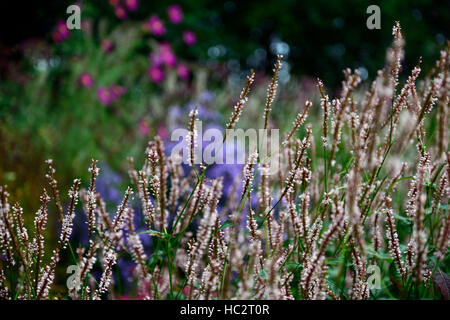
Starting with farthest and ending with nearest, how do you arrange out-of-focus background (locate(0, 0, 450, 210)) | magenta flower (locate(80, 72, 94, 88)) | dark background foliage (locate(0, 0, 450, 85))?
dark background foliage (locate(0, 0, 450, 85)), magenta flower (locate(80, 72, 94, 88)), out-of-focus background (locate(0, 0, 450, 210))

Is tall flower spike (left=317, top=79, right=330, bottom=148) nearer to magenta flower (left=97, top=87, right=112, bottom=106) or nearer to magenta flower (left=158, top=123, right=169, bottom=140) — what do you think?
magenta flower (left=158, top=123, right=169, bottom=140)

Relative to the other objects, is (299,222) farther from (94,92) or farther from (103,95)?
(94,92)

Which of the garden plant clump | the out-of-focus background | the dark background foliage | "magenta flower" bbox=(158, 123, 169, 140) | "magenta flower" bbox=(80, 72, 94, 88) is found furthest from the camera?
the dark background foliage

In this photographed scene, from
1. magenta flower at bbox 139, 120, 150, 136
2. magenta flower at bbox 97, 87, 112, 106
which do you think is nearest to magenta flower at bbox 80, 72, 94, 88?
magenta flower at bbox 97, 87, 112, 106

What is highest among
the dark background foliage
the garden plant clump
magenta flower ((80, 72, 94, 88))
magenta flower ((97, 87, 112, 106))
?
the dark background foliage

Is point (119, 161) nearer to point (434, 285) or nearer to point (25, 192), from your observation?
point (25, 192)

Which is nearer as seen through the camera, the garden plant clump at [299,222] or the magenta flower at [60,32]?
the garden plant clump at [299,222]

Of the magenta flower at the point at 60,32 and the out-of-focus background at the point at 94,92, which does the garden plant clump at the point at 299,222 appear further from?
the magenta flower at the point at 60,32

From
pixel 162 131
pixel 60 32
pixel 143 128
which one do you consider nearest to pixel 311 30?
pixel 162 131

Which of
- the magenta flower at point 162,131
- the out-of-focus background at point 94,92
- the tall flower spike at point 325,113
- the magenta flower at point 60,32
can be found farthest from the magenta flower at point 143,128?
the tall flower spike at point 325,113

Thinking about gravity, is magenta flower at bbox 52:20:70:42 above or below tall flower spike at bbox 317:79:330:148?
above

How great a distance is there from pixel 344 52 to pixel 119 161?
10.1 metres

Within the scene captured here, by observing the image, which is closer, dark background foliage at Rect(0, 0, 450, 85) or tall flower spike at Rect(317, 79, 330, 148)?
tall flower spike at Rect(317, 79, 330, 148)

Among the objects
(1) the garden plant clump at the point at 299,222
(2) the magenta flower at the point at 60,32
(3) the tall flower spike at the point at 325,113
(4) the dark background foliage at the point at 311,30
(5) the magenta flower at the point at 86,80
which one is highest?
(4) the dark background foliage at the point at 311,30
